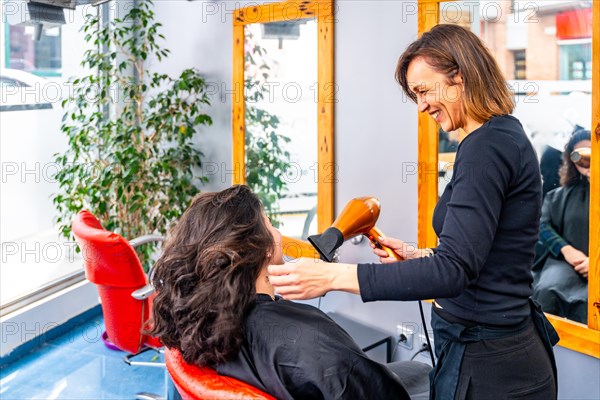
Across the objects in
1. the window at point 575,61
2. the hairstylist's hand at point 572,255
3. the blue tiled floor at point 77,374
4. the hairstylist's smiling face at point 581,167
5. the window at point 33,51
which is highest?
the window at point 33,51

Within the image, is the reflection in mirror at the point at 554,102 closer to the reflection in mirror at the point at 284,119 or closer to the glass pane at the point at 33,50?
the reflection in mirror at the point at 284,119

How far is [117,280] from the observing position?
9.55ft

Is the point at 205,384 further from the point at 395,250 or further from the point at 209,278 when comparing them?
the point at 395,250

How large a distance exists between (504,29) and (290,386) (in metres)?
1.99

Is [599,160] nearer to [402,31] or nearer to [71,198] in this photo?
[402,31]

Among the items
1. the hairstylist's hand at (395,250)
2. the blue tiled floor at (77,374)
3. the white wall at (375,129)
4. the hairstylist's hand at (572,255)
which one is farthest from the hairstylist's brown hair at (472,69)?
the blue tiled floor at (77,374)

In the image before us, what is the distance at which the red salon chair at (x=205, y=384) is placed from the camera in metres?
1.30

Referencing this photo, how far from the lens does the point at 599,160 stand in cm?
245

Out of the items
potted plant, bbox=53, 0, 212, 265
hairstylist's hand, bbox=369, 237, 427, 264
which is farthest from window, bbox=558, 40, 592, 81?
potted plant, bbox=53, 0, 212, 265

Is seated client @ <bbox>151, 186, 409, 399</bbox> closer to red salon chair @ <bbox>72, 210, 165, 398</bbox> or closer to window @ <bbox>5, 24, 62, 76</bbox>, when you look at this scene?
red salon chair @ <bbox>72, 210, 165, 398</bbox>

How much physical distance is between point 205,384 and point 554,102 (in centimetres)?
199

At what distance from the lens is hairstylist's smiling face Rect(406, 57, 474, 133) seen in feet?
5.07

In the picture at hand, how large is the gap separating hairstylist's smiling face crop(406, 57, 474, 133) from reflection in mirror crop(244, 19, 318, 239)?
1913 millimetres

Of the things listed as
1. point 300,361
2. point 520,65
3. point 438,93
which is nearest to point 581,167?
point 520,65
